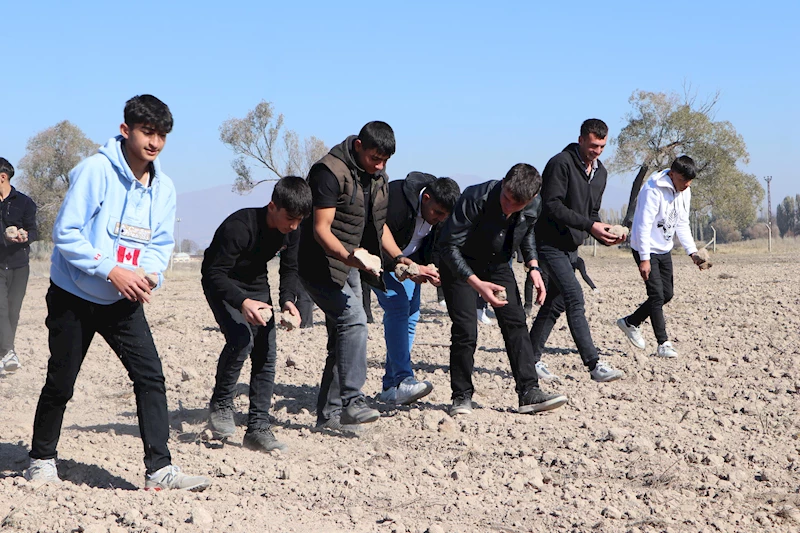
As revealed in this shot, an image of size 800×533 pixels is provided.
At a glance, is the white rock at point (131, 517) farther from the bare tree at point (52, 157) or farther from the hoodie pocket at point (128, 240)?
the bare tree at point (52, 157)

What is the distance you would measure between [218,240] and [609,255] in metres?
35.5

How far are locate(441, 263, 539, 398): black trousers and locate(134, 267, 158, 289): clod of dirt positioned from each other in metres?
2.42

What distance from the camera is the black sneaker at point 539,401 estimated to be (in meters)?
6.07

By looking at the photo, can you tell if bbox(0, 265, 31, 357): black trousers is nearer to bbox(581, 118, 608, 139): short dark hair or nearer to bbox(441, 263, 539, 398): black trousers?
bbox(441, 263, 539, 398): black trousers

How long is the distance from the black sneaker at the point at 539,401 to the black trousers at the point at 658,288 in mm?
2413

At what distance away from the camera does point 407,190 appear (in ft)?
21.2

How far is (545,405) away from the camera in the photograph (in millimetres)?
6078

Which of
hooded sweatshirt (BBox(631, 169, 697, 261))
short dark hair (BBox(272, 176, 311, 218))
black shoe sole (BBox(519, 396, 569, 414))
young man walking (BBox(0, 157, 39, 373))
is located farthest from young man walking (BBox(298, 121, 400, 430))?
young man walking (BBox(0, 157, 39, 373))

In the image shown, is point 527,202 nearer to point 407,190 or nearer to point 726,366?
point 407,190

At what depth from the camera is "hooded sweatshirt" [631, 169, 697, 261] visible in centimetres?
815

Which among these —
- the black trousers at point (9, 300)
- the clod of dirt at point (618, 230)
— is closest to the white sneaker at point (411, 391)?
the clod of dirt at point (618, 230)

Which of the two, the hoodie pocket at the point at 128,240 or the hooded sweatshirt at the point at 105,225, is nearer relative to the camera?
the hooded sweatshirt at the point at 105,225

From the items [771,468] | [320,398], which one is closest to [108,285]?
[320,398]

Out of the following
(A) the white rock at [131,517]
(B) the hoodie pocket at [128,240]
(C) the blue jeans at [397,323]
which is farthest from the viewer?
(C) the blue jeans at [397,323]
